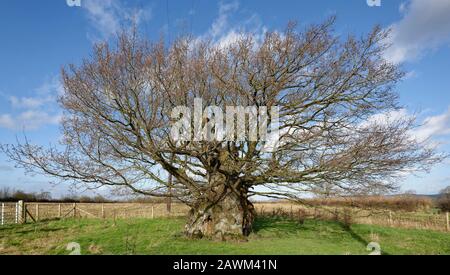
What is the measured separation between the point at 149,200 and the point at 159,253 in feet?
10.5

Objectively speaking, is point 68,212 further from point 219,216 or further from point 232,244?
point 232,244

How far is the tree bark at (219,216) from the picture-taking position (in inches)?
485

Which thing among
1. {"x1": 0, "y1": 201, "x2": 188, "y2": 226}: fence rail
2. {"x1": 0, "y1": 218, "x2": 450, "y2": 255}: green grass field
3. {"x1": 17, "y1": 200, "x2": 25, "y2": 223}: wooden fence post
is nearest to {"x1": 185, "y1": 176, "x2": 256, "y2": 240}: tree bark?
{"x1": 0, "y1": 218, "x2": 450, "y2": 255}: green grass field

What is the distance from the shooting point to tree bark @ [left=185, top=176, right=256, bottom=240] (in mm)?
12312

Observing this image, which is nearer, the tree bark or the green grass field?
the green grass field

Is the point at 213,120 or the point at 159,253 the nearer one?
the point at 159,253

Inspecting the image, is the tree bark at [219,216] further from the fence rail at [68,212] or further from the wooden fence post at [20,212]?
the wooden fence post at [20,212]

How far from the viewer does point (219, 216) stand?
40.8ft

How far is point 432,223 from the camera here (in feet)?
70.1

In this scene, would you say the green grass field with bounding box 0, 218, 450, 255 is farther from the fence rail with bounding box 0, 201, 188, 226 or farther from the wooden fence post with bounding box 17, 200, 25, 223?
the wooden fence post with bounding box 17, 200, 25, 223

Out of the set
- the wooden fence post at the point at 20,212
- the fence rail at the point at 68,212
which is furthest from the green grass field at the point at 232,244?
the wooden fence post at the point at 20,212

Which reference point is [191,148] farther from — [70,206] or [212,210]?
[70,206]

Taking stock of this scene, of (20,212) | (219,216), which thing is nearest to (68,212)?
(20,212)

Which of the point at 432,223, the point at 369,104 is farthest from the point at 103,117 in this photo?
the point at 432,223
